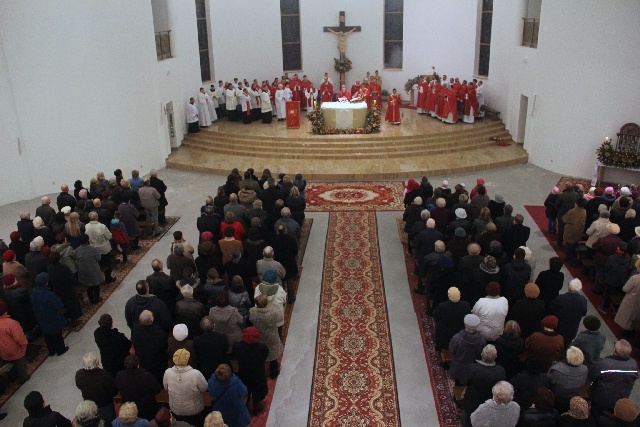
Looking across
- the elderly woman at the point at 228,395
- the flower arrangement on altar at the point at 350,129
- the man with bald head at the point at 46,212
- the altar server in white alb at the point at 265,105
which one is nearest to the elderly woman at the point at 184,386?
the elderly woman at the point at 228,395

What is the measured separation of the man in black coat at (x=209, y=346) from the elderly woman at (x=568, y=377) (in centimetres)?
363

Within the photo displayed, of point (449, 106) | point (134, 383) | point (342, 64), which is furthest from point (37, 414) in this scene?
point (342, 64)

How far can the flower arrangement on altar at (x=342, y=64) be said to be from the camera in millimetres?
26609

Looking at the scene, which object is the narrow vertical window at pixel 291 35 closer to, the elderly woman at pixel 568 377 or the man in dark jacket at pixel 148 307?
the man in dark jacket at pixel 148 307

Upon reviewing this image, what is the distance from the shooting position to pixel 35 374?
8.32m

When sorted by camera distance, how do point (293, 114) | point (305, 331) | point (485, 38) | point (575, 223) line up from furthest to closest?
point (485, 38) → point (293, 114) → point (575, 223) → point (305, 331)

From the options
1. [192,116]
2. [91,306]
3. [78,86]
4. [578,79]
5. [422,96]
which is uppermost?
[78,86]

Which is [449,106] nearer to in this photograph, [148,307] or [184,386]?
[148,307]

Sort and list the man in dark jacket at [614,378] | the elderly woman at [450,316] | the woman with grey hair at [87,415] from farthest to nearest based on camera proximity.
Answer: the elderly woman at [450,316] < the man in dark jacket at [614,378] < the woman with grey hair at [87,415]

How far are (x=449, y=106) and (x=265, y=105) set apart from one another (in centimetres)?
690

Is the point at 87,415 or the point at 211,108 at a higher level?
the point at 211,108

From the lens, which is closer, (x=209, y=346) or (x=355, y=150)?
(x=209, y=346)

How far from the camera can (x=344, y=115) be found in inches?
788

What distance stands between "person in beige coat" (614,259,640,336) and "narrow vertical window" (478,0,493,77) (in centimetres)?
1597
